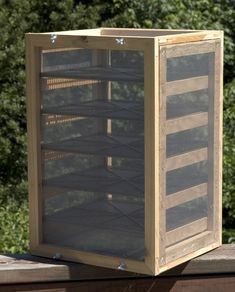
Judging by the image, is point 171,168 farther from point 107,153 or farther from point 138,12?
point 138,12

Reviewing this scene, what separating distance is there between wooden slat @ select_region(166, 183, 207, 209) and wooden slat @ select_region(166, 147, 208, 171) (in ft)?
0.28

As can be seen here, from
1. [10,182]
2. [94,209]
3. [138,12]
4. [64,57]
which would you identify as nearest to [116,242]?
[94,209]

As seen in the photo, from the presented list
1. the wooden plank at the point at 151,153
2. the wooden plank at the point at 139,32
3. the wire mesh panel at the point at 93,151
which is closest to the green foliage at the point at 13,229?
the wooden plank at the point at 139,32

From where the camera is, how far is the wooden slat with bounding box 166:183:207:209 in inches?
113

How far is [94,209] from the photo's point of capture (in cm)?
295

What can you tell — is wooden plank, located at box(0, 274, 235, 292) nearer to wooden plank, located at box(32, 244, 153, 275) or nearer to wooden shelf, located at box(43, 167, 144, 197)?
wooden plank, located at box(32, 244, 153, 275)

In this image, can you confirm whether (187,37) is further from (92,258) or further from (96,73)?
(92,258)

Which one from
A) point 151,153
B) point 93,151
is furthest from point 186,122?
point 93,151

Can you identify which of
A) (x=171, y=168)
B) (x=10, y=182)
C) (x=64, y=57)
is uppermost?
(x=64, y=57)

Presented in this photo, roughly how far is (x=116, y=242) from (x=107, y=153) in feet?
0.92

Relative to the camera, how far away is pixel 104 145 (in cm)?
294

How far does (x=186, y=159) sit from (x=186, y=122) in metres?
0.12

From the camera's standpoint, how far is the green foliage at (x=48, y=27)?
A: 8188 millimetres

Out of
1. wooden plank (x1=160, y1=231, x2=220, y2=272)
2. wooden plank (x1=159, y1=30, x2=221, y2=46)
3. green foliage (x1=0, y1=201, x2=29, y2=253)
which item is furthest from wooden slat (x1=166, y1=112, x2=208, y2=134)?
green foliage (x1=0, y1=201, x2=29, y2=253)
